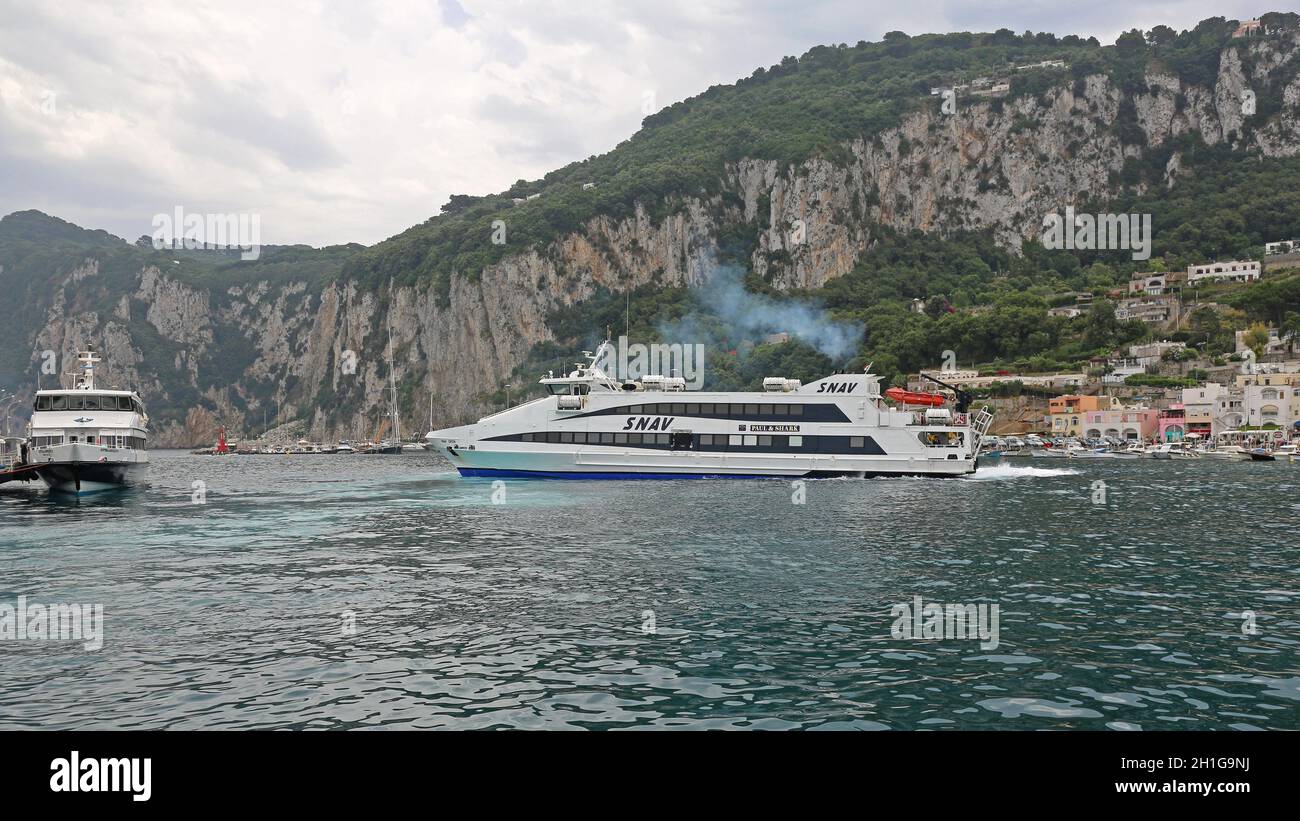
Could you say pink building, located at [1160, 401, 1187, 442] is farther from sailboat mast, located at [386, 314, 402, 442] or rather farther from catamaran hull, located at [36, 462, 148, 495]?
sailboat mast, located at [386, 314, 402, 442]

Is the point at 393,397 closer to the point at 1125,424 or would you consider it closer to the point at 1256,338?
the point at 1125,424

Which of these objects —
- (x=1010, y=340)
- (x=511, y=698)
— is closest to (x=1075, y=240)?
(x=1010, y=340)

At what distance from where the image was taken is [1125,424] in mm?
114125

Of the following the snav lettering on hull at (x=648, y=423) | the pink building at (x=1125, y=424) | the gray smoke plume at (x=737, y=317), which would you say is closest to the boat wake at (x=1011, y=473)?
the snav lettering on hull at (x=648, y=423)

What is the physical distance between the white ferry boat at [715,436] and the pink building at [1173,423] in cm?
6952

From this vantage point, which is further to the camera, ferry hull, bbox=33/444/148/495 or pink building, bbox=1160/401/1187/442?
pink building, bbox=1160/401/1187/442

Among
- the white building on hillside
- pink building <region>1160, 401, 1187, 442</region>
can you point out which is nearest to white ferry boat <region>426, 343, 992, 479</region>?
pink building <region>1160, 401, 1187, 442</region>

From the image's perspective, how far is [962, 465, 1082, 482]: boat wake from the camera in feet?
181

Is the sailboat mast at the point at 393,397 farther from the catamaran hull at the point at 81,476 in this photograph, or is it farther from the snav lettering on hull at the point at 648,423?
Answer: the snav lettering on hull at the point at 648,423

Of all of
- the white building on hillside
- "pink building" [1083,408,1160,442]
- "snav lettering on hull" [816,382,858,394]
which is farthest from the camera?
the white building on hillside

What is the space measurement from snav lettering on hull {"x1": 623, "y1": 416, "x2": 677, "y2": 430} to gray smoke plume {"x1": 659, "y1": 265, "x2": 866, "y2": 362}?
93.2 meters

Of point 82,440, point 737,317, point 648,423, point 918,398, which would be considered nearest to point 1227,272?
point 737,317

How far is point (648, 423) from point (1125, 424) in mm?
87457
